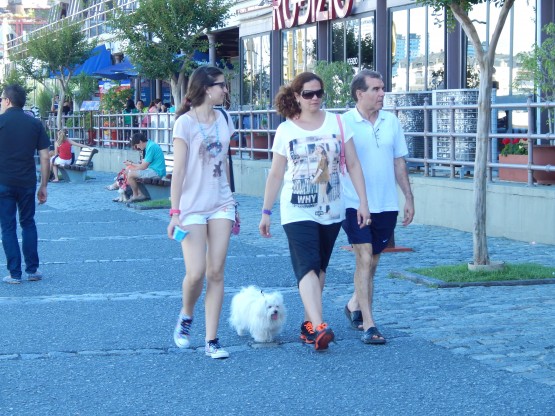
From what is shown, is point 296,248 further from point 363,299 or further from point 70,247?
point 70,247

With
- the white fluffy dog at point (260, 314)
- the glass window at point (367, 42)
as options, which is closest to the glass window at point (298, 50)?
the glass window at point (367, 42)

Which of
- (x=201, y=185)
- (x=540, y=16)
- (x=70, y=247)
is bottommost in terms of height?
(x=70, y=247)

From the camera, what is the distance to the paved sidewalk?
564 centimetres

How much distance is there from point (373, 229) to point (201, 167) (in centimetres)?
134

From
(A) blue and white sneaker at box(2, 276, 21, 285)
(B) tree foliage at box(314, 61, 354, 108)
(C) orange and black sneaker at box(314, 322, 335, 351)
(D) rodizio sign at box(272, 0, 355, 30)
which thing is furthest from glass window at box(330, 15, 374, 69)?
(C) orange and black sneaker at box(314, 322, 335, 351)

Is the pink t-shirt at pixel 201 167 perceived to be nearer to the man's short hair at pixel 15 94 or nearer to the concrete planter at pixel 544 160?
the man's short hair at pixel 15 94

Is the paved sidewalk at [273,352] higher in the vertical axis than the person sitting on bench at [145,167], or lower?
lower

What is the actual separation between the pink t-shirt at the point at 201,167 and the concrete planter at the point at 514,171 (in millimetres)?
7101

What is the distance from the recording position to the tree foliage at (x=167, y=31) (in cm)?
2136

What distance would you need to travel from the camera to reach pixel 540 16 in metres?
17.4

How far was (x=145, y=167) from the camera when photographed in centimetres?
1969

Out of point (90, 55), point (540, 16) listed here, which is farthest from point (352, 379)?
point (90, 55)

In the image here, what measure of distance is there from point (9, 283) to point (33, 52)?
2819 cm

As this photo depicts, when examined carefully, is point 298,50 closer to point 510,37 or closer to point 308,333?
point 510,37
